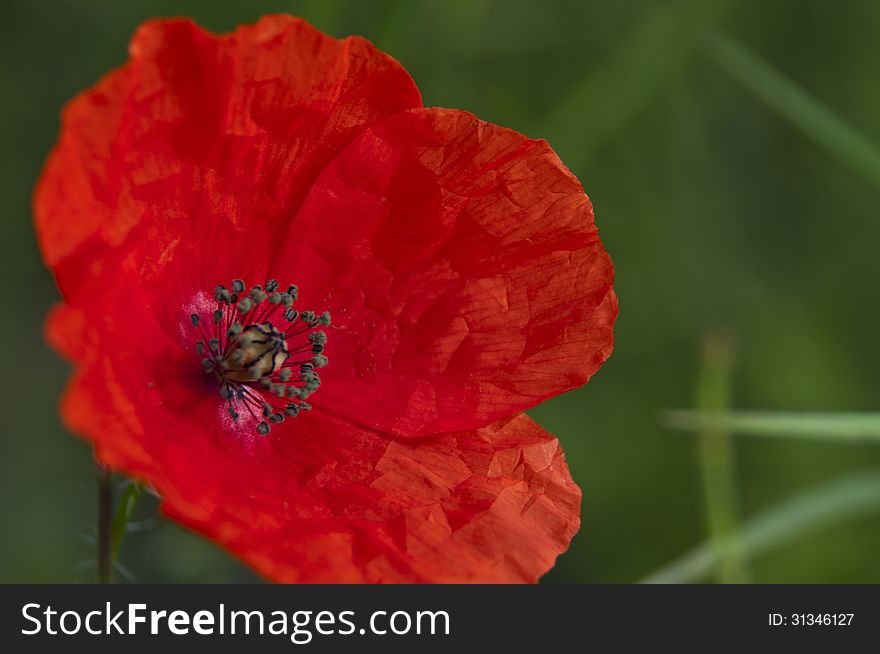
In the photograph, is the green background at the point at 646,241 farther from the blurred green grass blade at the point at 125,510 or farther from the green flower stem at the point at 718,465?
the blurred green grass blade at the point at 125,510

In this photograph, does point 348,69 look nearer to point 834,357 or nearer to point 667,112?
point 667,112

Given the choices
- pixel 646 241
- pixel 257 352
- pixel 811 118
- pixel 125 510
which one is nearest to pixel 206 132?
pixel 257 352

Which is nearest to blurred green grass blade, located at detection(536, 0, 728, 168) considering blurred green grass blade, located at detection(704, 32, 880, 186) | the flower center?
blurred green grass blade, located at detection(704, 32, 880, 186)

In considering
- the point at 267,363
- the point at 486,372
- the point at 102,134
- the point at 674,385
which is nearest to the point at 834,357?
the point at 674,385

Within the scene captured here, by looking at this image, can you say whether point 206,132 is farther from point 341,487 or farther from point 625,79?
point 625,79

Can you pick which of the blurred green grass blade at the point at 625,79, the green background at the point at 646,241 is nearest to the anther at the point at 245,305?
the green background at the point at 646,241

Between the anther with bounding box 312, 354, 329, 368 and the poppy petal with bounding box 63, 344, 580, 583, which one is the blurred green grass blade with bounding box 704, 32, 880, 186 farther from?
the anther with bounding box 312, 354, 329, 368
